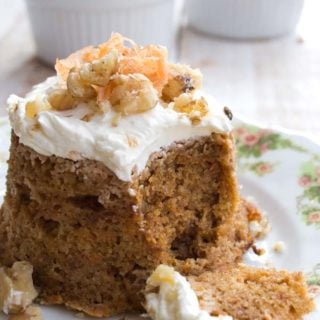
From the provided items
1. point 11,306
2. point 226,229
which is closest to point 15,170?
point 11,306

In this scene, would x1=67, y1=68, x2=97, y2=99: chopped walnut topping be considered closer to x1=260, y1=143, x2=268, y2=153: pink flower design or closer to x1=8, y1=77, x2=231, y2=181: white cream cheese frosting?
x1=8, y1=77, x2=231, y2=181: white cream cheese frosting

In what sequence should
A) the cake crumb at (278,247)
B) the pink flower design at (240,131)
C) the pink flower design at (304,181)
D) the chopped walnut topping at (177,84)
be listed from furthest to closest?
the pink flower design at (240,131) → the pink flower design at (304,181) → the cake crumb at (278,247) → the chopped walnut topping at (177,84)

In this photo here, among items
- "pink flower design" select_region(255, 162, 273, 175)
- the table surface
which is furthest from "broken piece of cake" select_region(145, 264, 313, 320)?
the table surface

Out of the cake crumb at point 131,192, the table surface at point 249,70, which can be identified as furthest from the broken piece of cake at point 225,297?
the table surface at point 249,70

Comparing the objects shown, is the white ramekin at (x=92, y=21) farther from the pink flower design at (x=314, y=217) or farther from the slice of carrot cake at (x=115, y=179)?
the pink flower design at (x=314, y=217)

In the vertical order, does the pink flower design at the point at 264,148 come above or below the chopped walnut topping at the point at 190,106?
below

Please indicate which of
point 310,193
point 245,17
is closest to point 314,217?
point 310,193
